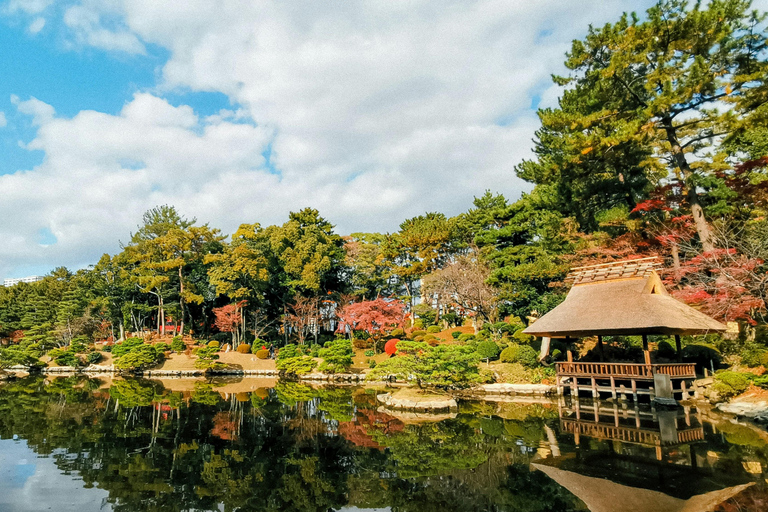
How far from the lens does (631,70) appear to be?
16.5m

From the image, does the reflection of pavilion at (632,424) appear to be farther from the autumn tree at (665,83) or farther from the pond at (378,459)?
the autumn tree at (665,83)

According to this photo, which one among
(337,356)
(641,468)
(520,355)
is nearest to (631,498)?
(641,468)

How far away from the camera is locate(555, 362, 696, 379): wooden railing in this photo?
13.2 meters

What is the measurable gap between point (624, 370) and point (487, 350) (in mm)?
5966

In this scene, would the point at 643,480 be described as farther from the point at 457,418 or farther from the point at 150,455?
the point at 150,455

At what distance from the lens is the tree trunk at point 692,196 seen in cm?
1530

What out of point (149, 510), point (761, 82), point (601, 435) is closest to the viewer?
point (149, 510)

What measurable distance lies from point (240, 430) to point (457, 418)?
19.9ft

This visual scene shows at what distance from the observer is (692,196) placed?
1582cm

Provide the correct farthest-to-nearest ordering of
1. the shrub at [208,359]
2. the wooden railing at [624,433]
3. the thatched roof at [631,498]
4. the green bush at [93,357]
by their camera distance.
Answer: the green bush at [93,357]
the shrub at [208,359]
the wooden railing at [624,433]
the thatched roof at [631,498]

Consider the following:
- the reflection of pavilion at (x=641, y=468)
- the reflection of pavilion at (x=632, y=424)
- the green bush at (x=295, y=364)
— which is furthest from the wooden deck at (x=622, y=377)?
the green bush at (x=295, y=364)

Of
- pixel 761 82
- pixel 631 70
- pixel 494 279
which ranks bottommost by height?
pixel 494 279

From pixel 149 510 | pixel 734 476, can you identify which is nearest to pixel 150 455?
pixel 149 510

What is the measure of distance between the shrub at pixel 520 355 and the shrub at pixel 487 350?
385 mm
